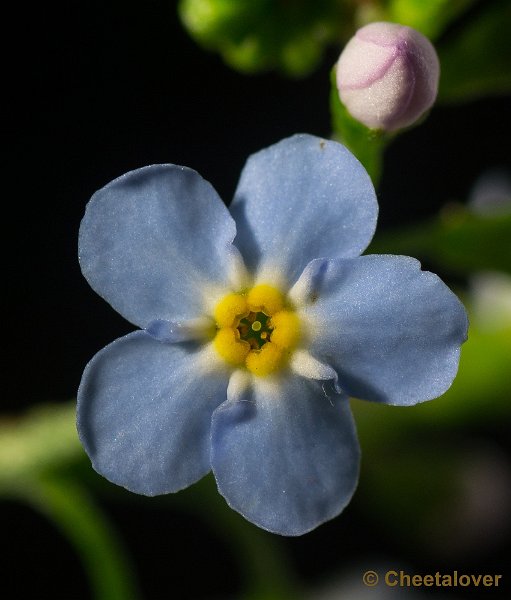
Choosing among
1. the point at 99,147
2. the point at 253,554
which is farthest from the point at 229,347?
the point at 99,147

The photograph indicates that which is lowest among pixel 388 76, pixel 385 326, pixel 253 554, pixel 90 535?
pixel 253 554

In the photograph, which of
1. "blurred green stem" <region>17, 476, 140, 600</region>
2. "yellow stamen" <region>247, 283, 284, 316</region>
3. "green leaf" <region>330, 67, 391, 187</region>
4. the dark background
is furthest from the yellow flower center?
the dark background

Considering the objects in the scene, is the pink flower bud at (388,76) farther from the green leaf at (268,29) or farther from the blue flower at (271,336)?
the green leaf at (268,29)

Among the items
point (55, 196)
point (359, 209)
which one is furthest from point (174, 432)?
point (55, 196)

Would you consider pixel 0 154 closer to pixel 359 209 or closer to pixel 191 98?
pixel 191 98

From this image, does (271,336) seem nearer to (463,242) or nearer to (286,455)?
(286,455)

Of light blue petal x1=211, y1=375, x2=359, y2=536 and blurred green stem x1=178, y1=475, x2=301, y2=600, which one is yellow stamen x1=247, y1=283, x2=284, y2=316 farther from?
blurred green stem x1=178, y1=475, x2=301, y2=600

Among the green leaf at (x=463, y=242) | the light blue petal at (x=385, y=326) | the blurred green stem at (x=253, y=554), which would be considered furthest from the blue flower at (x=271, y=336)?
the blurred green stem at (x=253, y=554)
